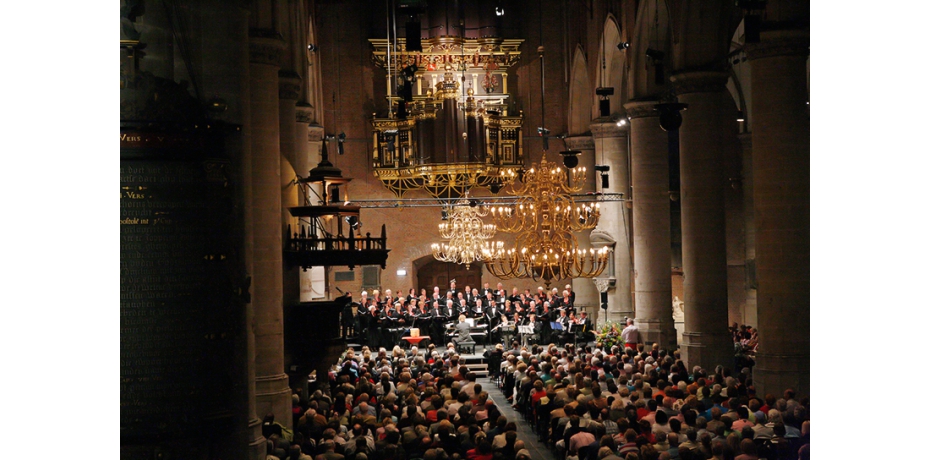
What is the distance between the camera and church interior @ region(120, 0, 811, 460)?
8.71 meters

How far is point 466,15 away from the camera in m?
33.1

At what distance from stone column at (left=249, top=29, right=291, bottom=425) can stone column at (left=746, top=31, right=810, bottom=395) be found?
739cm

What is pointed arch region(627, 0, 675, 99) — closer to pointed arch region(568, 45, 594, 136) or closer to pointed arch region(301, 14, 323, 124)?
pointed arch region(568, 45, 594, 136)

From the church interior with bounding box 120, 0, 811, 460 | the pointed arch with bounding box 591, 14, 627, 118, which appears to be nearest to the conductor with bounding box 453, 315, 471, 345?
the church interior with bounding box 120, 0, 811, 460

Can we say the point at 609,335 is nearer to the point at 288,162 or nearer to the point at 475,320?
the point at 475,320

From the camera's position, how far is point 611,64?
88.2 feet

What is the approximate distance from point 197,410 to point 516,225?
946 cm

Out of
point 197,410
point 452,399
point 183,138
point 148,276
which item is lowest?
point 452,399

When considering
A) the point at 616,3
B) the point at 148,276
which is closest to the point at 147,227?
the point at 148,276

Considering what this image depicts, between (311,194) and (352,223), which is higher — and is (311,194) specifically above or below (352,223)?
above

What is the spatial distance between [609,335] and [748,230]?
6004 millimetres

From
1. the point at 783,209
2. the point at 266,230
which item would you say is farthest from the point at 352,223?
the point at 783,209

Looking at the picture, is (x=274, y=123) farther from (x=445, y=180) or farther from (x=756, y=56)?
(x=445, y=180)

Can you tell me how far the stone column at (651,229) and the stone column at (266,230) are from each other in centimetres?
1103
